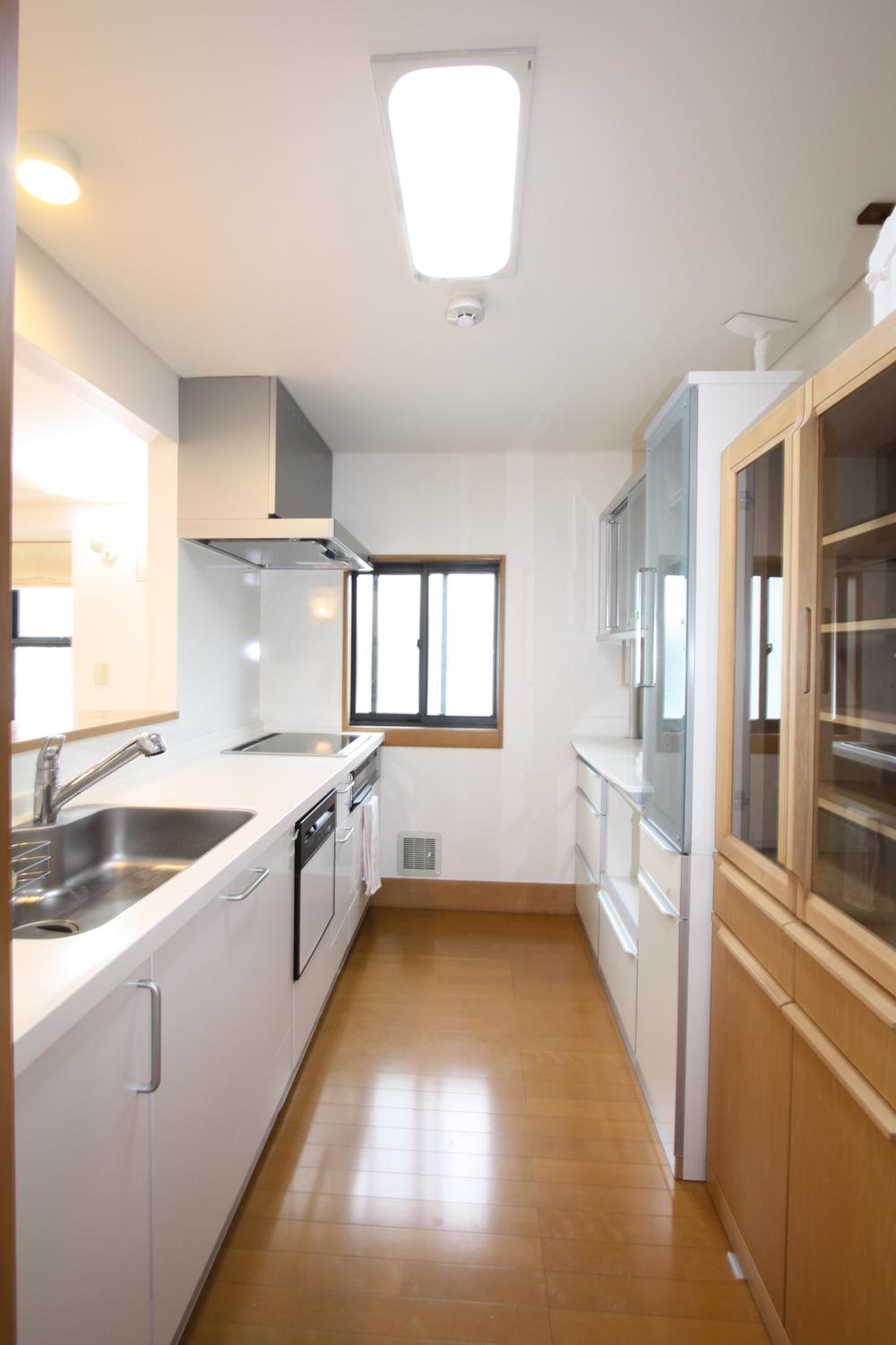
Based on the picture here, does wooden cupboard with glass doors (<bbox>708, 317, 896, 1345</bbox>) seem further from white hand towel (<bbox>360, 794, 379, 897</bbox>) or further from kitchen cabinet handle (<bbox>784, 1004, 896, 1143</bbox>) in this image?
white hand towel (<bbox>360, 794, 379, 897</bbox>)

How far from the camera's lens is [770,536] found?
133 centimetres

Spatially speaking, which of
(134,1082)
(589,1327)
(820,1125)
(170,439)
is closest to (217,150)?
(170,439)

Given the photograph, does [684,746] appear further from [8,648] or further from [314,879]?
[8,648]

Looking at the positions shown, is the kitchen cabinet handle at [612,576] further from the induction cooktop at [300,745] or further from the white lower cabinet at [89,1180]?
the white lower cabinet at [89,1180]

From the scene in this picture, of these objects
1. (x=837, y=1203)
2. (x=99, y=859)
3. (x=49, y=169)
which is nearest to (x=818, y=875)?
(x=837, y=1203)

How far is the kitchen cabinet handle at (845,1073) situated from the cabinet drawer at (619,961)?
36.1 inches

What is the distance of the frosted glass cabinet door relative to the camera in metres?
1.63

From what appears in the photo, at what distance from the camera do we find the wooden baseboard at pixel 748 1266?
1173 millimetres

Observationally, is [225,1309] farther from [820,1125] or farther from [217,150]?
[217,150]

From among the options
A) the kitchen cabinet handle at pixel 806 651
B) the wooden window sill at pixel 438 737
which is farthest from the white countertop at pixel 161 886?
the kitchen cabinet handle at pixel 806 651

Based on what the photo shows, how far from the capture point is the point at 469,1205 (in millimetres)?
1508

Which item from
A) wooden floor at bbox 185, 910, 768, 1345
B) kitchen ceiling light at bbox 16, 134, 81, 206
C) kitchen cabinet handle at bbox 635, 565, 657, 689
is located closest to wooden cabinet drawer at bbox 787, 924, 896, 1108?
wooden floor at bbox 185, 910, 768, 1345

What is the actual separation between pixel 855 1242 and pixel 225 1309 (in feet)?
3.96

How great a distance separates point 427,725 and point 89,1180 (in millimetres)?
2646
